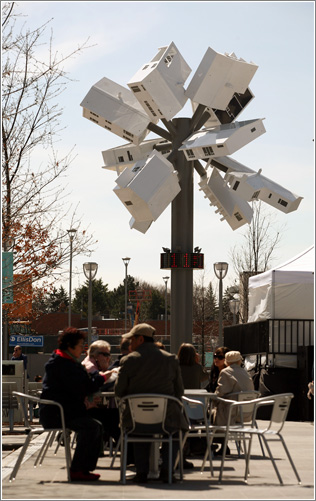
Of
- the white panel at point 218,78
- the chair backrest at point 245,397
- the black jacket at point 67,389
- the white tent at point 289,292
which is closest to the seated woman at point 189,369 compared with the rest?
the chair backrest at point 245,397

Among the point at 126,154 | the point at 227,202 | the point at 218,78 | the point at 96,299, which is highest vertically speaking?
the point at 218,78

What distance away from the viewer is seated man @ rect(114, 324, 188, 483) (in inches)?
376

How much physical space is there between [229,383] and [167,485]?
144 inches

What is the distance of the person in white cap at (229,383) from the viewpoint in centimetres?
1277

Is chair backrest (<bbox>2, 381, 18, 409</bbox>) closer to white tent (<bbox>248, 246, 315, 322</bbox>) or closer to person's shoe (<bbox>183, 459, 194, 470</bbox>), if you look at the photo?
person's shoe (<bbox>183, 459, 194, 470</bbox>)

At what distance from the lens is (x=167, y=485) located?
9328mm

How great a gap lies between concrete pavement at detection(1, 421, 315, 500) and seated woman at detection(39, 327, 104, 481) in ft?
0.77

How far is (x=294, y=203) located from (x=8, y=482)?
44.8 feet

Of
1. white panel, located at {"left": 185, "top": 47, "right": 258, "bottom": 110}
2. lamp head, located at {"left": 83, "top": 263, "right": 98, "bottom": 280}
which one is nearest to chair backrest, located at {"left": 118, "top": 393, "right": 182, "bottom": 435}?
white panel, located at {"left": 185, "top": 47, "right": 258, "bottom": 110}

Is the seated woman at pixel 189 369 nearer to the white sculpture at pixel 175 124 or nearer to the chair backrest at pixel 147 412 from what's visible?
the chair backrest at pixel 147 412

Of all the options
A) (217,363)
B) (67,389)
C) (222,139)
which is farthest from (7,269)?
(67,389)

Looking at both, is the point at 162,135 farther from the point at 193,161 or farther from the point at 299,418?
the point at 299,418

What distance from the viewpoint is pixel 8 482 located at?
31.0 feet

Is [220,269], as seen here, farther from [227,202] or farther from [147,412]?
[147,412]
